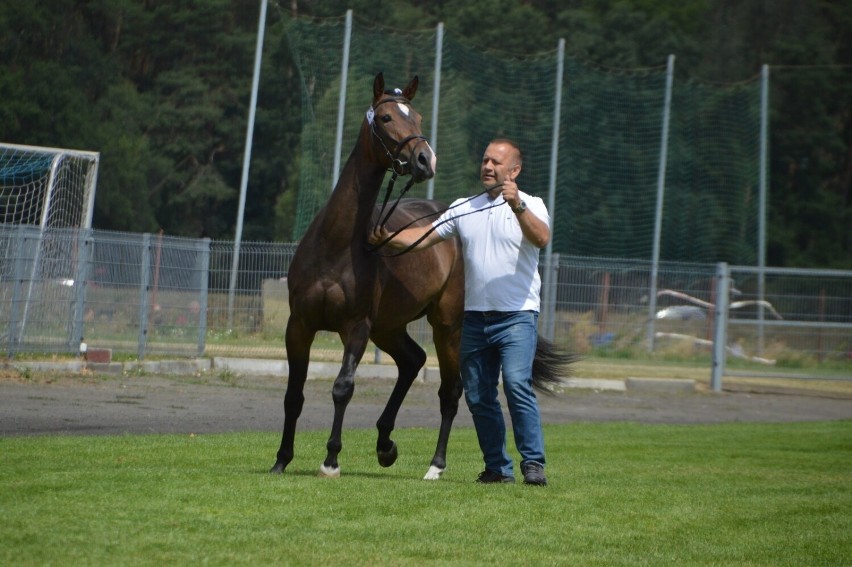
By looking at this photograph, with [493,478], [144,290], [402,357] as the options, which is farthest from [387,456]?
[144,290]

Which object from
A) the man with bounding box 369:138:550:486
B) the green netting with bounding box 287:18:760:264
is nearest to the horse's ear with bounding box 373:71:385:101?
the man with bounding box 369:138:550:486

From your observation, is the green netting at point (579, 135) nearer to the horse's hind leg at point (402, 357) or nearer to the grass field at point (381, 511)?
the horse's hind leg at point (402, 357)

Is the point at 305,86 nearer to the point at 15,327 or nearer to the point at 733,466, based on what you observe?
the point at 15,327

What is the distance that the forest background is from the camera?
1876 inches

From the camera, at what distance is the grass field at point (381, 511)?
20.1ft

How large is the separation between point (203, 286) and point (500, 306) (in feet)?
45.5

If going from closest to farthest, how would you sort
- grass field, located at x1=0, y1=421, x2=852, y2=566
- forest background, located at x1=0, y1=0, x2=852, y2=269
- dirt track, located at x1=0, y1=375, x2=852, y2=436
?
grass field, located at x1=0, y1=421, x2=852, y2=566
dirt track, located at x1=0, y1=375, x2=852, y2=436
forest background, located at x1=0, y1=0, x2=852, y2=269

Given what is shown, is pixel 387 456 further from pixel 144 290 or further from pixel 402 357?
pixel 144 290

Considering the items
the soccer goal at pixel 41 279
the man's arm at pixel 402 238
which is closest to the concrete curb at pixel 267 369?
the soccer goal at pixel 41 279

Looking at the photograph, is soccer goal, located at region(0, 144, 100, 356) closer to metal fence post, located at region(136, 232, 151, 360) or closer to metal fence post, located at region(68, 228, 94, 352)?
metal fence post, located at region(68, 228, 94, 352)

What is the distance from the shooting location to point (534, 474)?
895 cm

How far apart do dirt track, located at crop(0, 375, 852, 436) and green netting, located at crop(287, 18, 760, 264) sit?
7.91m

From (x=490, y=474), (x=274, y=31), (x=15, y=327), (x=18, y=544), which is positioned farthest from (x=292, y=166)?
(x=18, y=544)

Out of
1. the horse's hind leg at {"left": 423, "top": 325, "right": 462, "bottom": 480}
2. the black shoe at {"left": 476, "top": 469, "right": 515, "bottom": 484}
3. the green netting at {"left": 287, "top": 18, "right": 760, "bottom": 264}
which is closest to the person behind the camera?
the black shoe at {"left": 476, "top": 469, "right": 515, "bottom": 484}
